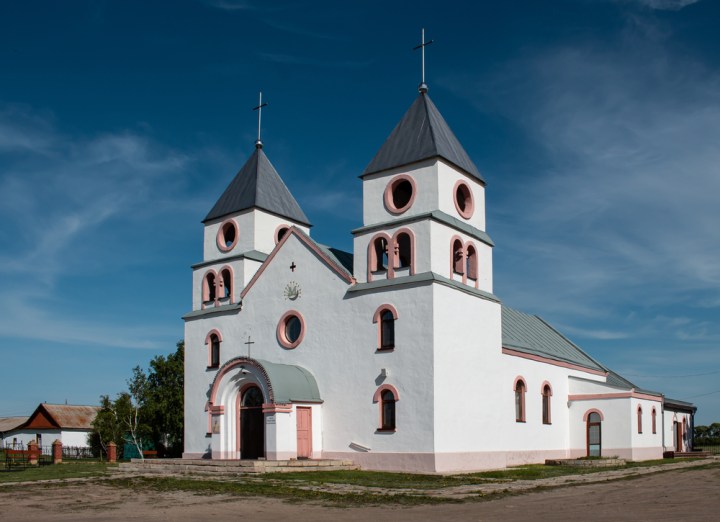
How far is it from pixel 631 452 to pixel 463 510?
22.2 meters

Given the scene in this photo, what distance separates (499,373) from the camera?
2997 centimetres

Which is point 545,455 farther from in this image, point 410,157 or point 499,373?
point 410,157

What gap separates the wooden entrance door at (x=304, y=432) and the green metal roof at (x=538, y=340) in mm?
8691

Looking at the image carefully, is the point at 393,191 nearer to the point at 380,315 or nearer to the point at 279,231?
the point at 380,315

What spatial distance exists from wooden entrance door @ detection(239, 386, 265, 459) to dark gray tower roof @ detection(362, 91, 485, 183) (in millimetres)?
9440

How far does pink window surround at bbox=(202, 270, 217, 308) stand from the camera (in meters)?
34.0

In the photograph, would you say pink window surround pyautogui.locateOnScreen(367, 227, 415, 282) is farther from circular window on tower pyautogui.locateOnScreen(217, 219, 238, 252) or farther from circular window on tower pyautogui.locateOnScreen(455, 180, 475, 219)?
circular window on tower pyautogui.locateOnScreen(217, 219, 238, 252)

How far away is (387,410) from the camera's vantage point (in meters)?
26.8

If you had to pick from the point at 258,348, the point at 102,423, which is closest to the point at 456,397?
the point at 258,348

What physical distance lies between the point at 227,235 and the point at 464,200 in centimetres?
1133

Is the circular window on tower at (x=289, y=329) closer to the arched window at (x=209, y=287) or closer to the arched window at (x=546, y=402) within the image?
the arched window at (x=209, y=287)

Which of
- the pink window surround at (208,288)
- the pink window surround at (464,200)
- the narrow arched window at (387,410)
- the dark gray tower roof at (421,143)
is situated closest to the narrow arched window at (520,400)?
the narrow arched window at (387,410)

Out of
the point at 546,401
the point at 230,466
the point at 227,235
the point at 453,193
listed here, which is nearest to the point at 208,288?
the point at 227,235

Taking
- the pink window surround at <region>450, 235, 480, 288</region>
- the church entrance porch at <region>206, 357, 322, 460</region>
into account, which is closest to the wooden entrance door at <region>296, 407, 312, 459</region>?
the church entrance porch at <region>206, 357, 322, 460</region>
